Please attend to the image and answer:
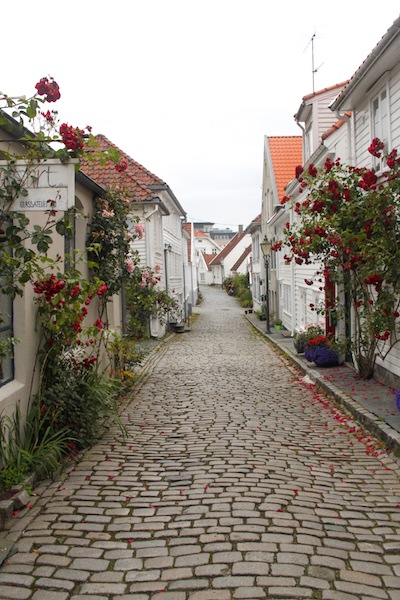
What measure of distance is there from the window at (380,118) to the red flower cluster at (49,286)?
6513 mm

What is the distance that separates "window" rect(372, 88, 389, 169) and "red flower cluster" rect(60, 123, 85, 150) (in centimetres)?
632

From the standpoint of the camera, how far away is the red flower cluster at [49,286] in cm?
550

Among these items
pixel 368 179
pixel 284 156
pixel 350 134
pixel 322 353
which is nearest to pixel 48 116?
pixel 368 179

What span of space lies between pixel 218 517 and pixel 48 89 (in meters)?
3.68

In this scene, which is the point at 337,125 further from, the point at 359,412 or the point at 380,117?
the point at 359,412

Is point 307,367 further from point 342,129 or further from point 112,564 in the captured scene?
point 112,564

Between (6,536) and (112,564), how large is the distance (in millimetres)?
953

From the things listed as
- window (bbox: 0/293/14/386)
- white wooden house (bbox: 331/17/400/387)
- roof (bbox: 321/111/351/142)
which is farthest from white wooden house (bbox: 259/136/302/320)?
window (bbox: 0/293/14/386)

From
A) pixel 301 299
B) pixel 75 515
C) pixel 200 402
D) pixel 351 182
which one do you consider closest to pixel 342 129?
pixel 351 182

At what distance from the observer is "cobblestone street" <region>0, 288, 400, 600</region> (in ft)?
11.8

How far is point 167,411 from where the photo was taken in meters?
8.90

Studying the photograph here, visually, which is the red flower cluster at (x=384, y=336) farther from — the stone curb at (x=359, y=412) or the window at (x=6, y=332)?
the window at (x=6, y=332)

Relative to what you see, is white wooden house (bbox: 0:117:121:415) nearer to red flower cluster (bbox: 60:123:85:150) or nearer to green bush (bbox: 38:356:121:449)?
green bush (bbox: 38:356:121:449)

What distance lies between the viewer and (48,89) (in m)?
4.70
